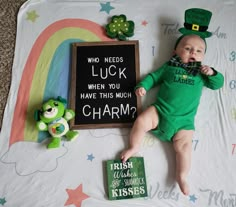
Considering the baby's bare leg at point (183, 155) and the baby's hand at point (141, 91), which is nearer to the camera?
the baby's bare leg at point (183, 155)

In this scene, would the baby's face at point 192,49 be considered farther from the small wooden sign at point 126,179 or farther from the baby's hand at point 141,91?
the small wooden sign at point 126,179

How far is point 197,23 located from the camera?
1192 millimetres

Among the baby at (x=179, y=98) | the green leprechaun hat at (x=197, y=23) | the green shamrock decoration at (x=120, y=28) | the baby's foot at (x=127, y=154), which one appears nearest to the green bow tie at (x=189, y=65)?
the baby at (x=179, y=98)

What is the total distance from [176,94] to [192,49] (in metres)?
0.20

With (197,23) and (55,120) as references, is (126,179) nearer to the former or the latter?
(55,120)

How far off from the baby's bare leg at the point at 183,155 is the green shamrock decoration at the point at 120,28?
0.49 m

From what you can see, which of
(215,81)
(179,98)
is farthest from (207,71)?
(179,98)

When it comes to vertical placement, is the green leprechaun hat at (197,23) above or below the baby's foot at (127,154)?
above

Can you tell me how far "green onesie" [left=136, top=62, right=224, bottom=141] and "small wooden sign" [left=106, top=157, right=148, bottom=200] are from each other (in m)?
0.15

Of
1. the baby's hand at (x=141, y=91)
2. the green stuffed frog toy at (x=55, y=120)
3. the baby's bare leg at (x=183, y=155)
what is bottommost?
the baby's bare leg at (x=183, y=155)

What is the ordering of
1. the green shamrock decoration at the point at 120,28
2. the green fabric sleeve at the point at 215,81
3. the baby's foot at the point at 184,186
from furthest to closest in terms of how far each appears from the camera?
the green shamrock decoration at the point at 120,28 < the green fabric sleeve at the point at 215,81 < the baby's foot at the point at 184,186

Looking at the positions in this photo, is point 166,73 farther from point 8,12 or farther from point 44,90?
point 8,12

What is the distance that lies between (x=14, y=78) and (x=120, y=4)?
59 centimetres

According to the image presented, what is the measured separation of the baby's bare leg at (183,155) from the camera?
1015mm
